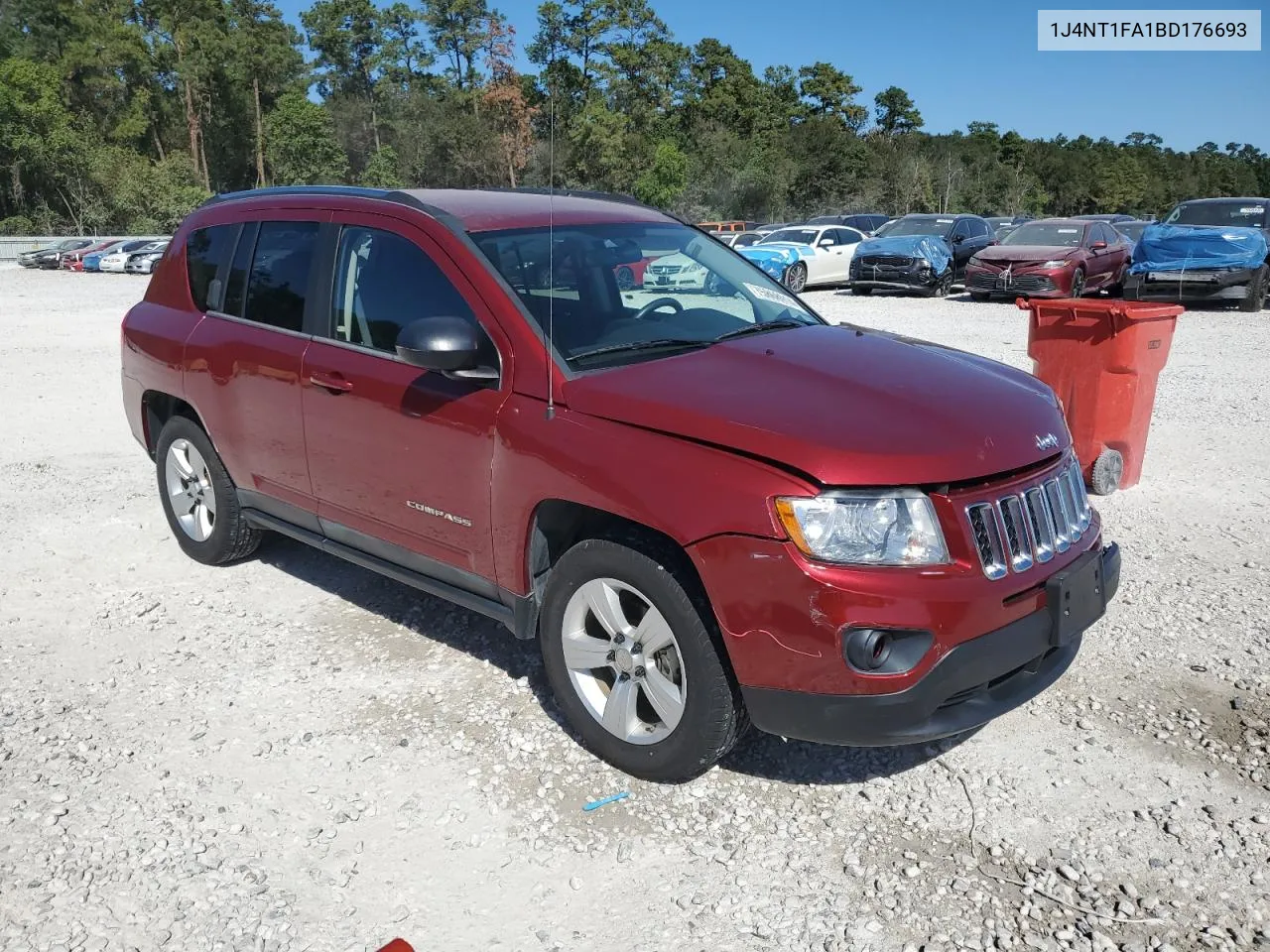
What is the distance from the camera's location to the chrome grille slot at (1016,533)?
3.09 metres

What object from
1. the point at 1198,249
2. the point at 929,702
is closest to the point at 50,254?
the point at 1198,249

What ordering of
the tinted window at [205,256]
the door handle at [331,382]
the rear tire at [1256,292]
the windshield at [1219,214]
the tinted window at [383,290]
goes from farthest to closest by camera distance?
the windshield at [1219,214] < the rear tire at [1256,292] < the tinted window at [205,256] < the door handle at [331,382] < the tinted window at [383,290]

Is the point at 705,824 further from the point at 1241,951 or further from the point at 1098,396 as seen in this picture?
the point at 1098,396

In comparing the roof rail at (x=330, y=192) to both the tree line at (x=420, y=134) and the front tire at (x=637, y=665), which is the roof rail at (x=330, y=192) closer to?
the front tire at (x=637, y=665)

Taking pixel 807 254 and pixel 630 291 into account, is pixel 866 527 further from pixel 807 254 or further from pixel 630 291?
pixel 807 254

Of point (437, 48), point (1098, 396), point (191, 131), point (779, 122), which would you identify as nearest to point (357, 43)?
point (437, 48)

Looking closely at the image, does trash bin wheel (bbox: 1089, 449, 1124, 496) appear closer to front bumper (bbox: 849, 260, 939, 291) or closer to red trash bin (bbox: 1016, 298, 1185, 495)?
red trash bin (bbox: 1016, 298, 1185, 495)

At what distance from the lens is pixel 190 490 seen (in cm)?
544

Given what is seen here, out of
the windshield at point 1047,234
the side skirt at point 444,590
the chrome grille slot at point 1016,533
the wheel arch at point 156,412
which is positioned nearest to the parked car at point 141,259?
the windshield at point 1047,234

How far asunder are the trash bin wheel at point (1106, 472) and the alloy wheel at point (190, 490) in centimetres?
526

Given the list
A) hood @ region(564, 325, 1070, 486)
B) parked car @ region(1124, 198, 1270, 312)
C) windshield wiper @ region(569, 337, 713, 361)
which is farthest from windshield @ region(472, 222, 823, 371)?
parked car @ region(1124, 198, 1270, 312)

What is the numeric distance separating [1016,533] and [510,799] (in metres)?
1.81

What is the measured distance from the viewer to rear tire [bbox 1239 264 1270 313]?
54.0 ft

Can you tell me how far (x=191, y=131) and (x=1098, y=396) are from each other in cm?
7529
